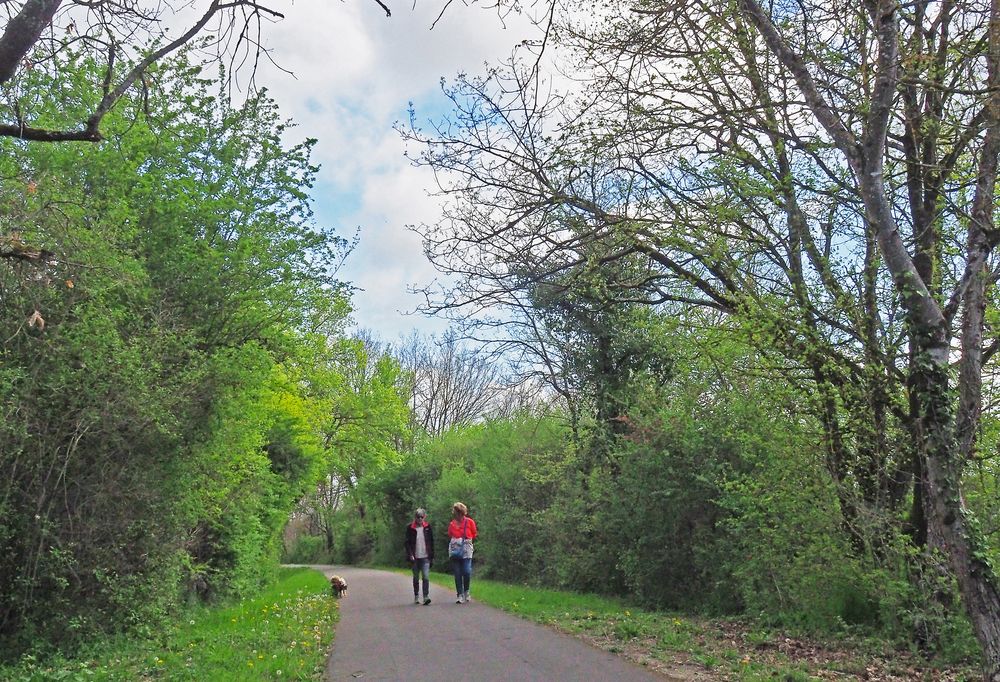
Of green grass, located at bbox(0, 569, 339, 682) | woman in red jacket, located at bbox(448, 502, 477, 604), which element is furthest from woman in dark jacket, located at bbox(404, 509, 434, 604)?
green grass, located at bbox(0, 569, 339, 682)

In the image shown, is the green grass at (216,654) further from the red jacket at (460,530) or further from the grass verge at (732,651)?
the grass verge at (732,651)

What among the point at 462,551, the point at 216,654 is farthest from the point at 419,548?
the point at 216,654

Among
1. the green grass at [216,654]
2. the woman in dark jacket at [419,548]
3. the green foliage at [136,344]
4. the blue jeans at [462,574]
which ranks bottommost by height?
the green grass at [216,654]

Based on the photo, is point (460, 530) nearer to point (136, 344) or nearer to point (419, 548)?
point (419, 548)

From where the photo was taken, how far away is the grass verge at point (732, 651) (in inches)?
297

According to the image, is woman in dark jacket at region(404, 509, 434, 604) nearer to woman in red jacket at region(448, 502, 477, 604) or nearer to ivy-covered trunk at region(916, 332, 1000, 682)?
woman in red jacket at region(448, 502, 477, 604)

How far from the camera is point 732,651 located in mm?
8609

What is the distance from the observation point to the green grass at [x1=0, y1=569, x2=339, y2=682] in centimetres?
801

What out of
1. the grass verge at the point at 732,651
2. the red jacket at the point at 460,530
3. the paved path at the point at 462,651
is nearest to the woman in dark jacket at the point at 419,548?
the red jacket at the point at 460,530

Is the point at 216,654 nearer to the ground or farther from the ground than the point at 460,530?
nearer to the ground

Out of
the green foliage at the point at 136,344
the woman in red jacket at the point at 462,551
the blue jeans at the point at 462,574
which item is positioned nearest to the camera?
the green foliage at the point at 136,344

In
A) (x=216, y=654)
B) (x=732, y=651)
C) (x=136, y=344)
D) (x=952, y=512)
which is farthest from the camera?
(x=136, y=344)

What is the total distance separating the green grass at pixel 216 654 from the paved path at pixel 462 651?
0.34 meters

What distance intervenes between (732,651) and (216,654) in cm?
574
